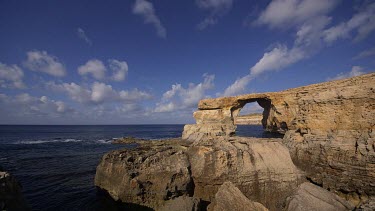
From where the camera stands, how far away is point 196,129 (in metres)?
37.1

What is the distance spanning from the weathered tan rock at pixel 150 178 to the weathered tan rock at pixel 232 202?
7.73ft

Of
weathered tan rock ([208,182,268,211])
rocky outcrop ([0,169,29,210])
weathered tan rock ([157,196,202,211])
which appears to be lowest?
weathered tan rock ([157,196,202,211])

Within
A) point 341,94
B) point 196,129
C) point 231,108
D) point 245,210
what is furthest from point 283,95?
point 245,210

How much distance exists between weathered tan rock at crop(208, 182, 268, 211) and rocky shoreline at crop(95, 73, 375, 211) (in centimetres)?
4

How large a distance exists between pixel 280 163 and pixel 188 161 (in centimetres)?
555

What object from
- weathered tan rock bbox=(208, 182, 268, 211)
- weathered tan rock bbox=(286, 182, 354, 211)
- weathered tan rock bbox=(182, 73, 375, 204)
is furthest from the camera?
weathered tan rock bbox=(182, 73, 375, 204)

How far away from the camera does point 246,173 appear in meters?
12.2

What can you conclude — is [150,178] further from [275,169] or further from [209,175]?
[275,169]

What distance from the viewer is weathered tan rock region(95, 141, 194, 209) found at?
11961 millimetres

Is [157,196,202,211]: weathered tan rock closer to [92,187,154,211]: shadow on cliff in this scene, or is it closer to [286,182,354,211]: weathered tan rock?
[92,187,154,211]: shadow on cliff

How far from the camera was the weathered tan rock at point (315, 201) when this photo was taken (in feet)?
32.8

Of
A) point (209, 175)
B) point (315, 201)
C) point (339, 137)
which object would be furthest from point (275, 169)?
point (339, 137)

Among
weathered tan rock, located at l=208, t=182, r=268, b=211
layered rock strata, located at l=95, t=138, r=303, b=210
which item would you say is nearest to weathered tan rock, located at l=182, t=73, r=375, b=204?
layered rock strata, located at l=95, t=138, r=303, b=210

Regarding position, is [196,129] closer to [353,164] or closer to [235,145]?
[235,145]
